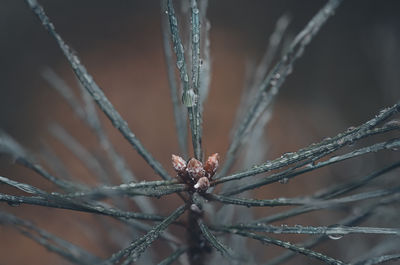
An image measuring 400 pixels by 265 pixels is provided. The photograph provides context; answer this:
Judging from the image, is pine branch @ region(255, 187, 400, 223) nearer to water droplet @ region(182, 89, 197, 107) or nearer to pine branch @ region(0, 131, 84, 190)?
water droplet @ region(182, 89, 197, 107)

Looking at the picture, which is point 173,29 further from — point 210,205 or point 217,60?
point 217,60

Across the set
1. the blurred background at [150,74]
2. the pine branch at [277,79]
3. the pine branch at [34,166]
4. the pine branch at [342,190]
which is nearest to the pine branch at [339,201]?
the pine branch at [342,190]

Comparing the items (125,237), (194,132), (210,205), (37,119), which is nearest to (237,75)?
(37,119)

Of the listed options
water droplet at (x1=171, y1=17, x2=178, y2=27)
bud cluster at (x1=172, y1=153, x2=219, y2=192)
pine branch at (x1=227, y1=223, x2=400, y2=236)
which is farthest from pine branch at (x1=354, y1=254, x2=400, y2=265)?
water droplet at (x1=171, y1=17, x2=178, y2=27)

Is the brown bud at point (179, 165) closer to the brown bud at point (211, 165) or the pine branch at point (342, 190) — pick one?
the brown bud at point (211, 165)

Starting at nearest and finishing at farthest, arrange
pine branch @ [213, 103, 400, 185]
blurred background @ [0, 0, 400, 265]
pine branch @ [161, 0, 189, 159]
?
1. pine branch @ [213, 103, 400, 185]
2. pine branch @ [161, 0, 189, 159]
3. blurred background @ [0, 0, 400, 265]
